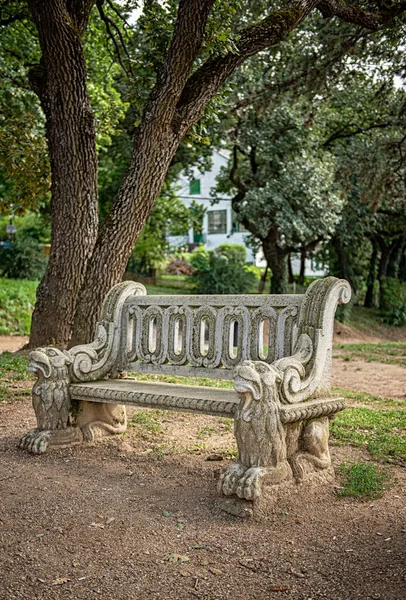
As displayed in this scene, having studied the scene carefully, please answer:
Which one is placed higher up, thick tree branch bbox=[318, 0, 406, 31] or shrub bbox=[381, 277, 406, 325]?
thick tree branch bbox=[318, 0, 406, 31]

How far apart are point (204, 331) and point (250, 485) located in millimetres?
1742

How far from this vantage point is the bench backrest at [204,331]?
16.9ft

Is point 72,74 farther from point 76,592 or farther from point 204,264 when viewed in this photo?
point 204,264

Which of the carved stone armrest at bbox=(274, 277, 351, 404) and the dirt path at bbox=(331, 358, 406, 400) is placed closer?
the carved stone armrest at bbox=(274, 277, 351, 404)

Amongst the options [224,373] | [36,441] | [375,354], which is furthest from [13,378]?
[375,354]

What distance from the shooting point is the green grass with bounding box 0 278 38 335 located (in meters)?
18.5

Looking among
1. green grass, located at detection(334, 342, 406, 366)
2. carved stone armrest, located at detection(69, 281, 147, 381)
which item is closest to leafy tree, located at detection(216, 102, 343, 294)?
green grass, located at detection(334, 342, 406, 366)

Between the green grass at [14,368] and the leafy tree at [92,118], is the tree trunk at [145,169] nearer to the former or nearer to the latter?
the leafy tree at [92,118]

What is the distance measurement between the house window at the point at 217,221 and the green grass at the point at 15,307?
24928 mm

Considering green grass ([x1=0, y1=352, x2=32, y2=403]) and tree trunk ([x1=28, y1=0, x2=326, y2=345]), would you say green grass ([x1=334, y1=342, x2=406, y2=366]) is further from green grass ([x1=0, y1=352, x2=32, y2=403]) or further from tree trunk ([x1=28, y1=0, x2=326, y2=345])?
green grass ([x1=0, y1=352, x2=32, y2=403])

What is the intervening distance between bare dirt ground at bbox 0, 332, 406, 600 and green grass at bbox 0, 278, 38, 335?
13.2m

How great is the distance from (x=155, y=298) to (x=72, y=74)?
13.3 ft

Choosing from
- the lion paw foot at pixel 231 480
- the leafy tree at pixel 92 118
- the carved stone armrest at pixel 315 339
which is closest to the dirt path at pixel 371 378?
the leafy tree at pixel 92 118

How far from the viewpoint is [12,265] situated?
22078 mm
